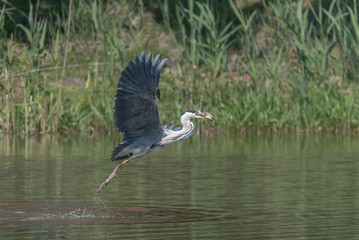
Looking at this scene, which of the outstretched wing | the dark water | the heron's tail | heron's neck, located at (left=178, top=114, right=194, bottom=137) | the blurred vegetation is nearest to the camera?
the dark water

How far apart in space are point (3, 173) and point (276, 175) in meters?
3.67

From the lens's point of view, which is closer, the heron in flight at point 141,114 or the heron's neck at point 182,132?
the heron in flight at point 141,114

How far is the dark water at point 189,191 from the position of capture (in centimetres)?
773

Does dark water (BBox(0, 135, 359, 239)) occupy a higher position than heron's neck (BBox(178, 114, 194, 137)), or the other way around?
heron's neck (BBox(178, 114, 194, 137))

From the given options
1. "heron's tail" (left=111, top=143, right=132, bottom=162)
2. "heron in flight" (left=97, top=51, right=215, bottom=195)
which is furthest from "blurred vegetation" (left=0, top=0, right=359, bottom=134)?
"heron in flight" (left=97, top=51, right=215, bottom=195)

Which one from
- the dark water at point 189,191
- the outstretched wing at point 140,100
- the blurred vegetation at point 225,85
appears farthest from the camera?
the blurred vegetation at point 225,85

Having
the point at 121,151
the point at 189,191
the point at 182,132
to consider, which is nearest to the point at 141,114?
the point at 182,132

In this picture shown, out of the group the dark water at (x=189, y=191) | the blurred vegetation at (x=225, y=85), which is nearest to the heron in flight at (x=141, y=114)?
the dark water at (x=189, y=191)

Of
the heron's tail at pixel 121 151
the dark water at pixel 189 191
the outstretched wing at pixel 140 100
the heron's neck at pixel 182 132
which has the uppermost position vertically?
the outstretched wing at pixel 140 100

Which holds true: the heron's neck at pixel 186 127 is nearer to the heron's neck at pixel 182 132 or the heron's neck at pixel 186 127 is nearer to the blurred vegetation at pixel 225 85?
the heron's neck at pixel 182 132

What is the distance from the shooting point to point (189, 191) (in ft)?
34.5

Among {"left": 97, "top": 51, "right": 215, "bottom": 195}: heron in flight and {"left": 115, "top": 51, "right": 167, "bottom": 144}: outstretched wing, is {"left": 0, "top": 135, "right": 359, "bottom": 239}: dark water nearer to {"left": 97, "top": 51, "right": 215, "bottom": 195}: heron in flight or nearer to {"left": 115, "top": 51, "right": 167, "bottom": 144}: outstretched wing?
{"left": 97, "top": 51, "right": 215, "bottom": 195}: heron in flight

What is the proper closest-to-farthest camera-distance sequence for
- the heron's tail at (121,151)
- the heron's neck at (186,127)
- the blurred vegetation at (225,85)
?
the heron's neck at (186,127) → the heron's tail at (121,151) → the blurred vegetation at (225,85)

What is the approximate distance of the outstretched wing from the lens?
9180 millimetres
